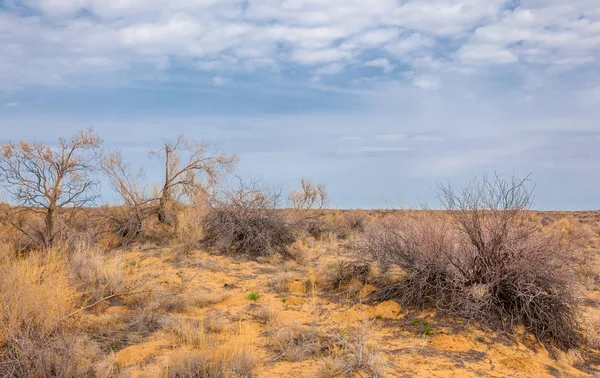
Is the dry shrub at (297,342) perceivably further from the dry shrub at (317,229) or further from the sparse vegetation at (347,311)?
the dry shrub at (317,229)

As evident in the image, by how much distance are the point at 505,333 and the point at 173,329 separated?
4733 millimetres

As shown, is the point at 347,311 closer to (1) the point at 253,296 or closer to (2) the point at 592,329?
(1) the point at 253,296

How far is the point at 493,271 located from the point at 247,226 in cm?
813

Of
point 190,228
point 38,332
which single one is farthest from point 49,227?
point 38,332

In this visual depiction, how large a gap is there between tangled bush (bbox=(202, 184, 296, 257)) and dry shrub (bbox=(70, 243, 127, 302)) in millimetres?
4236

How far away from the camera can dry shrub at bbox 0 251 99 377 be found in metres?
5.08

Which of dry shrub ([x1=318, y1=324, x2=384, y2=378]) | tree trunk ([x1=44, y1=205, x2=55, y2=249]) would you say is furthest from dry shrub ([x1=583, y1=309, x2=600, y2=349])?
tree trunk ([x1=44, y1=205, x2=55, y2=249])

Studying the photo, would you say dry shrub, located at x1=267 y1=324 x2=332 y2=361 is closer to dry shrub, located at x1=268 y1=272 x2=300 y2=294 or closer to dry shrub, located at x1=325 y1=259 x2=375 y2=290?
dry shrub, located at x1=325 y1=259 x2=375 y2=290

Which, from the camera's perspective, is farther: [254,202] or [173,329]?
[254,202]

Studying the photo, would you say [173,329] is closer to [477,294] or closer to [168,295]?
[168,295]

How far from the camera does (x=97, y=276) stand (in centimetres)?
920

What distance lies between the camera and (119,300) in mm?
8727

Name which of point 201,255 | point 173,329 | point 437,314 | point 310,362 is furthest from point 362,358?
point 201,255

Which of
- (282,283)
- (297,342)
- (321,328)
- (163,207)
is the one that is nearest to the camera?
(297,342)
